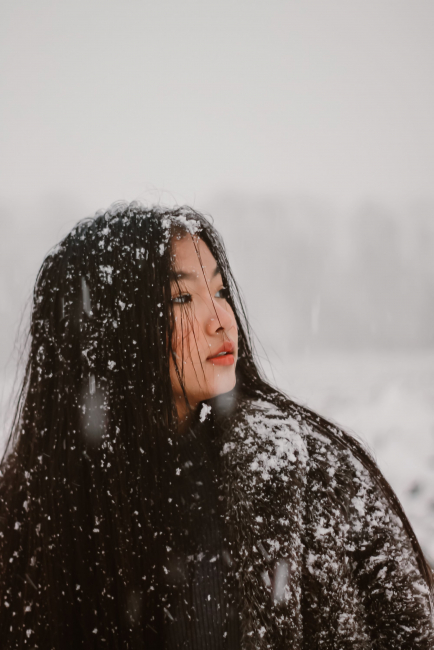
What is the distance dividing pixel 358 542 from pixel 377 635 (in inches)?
6.1

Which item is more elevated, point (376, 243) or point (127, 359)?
point (376, 243)

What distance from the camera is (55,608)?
2.59ft

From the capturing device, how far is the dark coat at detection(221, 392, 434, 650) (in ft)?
2.35

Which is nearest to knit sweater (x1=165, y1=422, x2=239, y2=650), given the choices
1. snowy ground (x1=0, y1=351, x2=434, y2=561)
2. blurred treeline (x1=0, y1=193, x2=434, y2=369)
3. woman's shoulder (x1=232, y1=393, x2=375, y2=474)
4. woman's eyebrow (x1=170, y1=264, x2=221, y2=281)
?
woman's shoulder (x1=232, y1=393, x2=375, y2=474)

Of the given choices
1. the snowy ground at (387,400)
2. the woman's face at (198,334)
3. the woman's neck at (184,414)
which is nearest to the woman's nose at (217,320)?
the woman's face at (198,334)

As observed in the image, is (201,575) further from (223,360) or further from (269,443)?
(223,360)

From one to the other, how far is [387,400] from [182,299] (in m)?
1.39

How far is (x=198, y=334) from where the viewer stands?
83cm

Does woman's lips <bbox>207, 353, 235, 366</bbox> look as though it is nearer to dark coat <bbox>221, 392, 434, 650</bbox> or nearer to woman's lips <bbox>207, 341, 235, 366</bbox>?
woman's lips <bbox>207, 341, 235, 366</bbox>

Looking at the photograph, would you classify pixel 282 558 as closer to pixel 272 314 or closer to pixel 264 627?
pixel 264 627

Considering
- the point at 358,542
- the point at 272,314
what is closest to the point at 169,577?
the point at 358,542

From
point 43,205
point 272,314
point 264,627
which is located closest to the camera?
point 264,627

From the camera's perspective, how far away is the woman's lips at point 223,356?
83cm

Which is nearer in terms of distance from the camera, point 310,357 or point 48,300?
point 48,300
